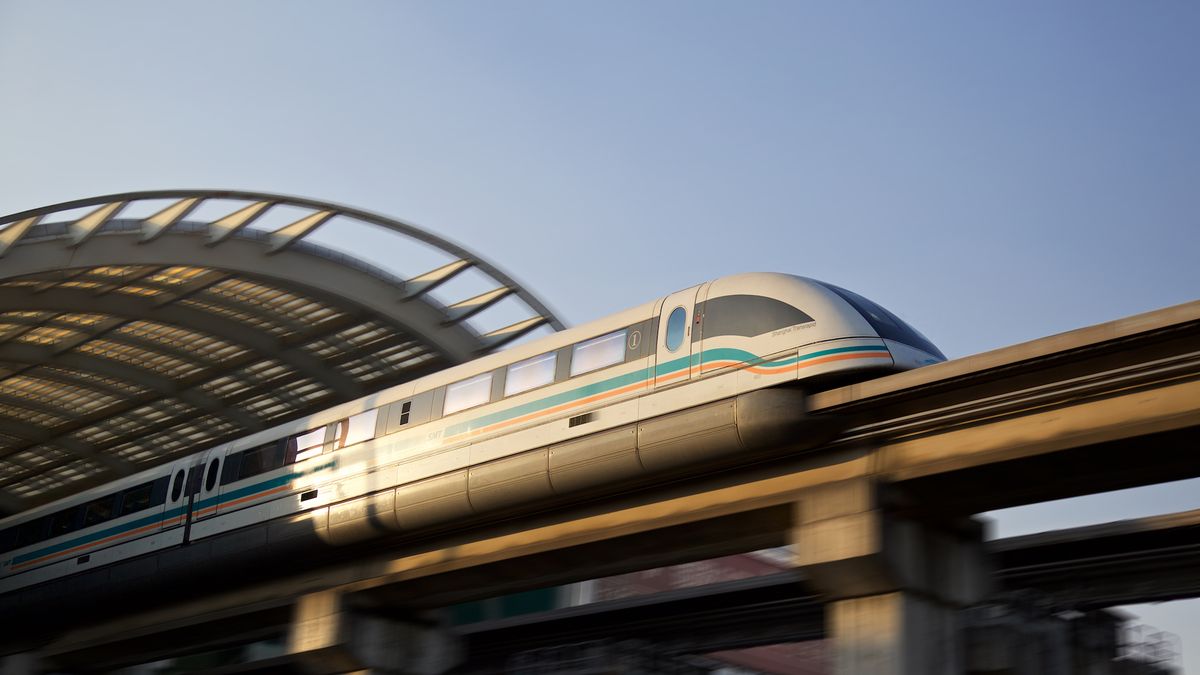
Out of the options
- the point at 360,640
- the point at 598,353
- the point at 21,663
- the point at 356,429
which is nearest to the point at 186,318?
the point at 21,663

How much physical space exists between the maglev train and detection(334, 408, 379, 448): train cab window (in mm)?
37

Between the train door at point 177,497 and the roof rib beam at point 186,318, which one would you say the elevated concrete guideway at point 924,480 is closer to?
the train door at point 177,497

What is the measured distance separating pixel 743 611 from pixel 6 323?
20401 mm

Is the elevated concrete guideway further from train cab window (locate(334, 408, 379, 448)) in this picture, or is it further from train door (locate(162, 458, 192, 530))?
train door (locate(162, 458, 192, 530))

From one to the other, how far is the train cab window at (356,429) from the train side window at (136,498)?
620 cm

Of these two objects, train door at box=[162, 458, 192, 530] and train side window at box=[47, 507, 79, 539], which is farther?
train side window at box=[47, 507, 79, 539]

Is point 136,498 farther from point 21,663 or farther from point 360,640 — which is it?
point 21,663

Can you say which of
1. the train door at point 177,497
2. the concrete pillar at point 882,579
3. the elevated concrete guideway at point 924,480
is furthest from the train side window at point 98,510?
the concrete pillar at point 882,579

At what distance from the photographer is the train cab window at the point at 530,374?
19.1 meters

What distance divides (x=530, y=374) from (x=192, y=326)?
59.8ft

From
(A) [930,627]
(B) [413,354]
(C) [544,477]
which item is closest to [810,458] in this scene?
(A) [930,627]

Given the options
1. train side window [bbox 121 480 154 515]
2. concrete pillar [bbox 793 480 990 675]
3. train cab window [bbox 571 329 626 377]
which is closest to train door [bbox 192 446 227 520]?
train side window [bbox 121 480 154 515]

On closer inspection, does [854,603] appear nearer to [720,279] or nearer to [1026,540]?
[720,279]

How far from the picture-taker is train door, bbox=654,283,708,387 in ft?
55.6
